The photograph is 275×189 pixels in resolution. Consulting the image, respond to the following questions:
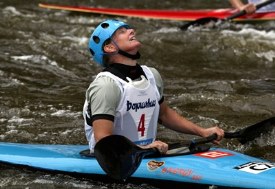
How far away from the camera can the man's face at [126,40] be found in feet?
12.6

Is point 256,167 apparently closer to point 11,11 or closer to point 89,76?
point 89,76

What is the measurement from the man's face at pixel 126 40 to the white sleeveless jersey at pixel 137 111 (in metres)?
0.18

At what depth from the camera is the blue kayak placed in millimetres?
3624

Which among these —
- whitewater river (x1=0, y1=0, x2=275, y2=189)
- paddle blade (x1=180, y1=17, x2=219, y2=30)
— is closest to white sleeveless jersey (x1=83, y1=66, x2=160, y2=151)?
whitewater river (x1=0, y1=0, x2=275, y2=189)

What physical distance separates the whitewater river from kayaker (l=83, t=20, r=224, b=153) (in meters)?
0.35

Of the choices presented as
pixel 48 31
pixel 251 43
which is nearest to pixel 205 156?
pixel 251 43

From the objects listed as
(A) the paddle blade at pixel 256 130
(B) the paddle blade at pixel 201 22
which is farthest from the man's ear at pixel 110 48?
(B) the paddle blade at pixel 201 22

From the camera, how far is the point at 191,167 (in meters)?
3.79

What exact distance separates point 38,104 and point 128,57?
9.33 ft

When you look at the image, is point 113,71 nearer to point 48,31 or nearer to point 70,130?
point 70,130

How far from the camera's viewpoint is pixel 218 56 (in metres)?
8.83

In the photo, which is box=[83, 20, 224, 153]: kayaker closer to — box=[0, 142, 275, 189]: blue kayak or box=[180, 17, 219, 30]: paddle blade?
box=[0, 142, 275, 189]: blue kayak

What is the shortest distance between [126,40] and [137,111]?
422 mm

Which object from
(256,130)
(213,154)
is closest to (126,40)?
(213,154)
